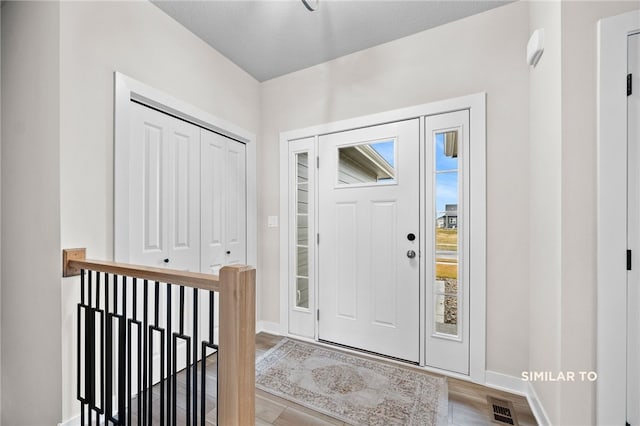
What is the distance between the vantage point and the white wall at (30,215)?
1494mm

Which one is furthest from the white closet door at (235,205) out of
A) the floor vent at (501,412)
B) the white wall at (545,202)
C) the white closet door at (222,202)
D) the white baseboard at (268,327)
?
the white wall at (545,202)

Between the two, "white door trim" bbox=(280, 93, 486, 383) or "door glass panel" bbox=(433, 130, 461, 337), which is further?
"door glass panel" bbox=(433, 130, 461, 337)

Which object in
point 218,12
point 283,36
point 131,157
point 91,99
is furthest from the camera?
point 283,36

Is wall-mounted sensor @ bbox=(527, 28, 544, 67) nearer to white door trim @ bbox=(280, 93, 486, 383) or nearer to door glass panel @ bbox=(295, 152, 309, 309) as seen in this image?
white door trim @ bbox=(280, 93, 486, 383)

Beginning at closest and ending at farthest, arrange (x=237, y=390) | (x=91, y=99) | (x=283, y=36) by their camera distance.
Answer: (x=237, y=390) → (x=91, y=99) → (x=283, y=36)

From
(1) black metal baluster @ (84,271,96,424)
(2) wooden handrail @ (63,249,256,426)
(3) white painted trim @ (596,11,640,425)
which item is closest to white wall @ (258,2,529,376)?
(3) white painted trim @ (596,11,640,425)

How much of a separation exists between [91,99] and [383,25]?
6.71 ft

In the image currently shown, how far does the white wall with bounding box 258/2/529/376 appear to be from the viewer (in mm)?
1912

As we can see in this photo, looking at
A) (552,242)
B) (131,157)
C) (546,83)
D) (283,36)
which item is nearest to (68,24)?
(131,157)

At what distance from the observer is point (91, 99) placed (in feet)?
5.26

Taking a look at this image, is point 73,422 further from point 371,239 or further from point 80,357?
point 371,239

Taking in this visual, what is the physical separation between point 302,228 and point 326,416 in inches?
61.6

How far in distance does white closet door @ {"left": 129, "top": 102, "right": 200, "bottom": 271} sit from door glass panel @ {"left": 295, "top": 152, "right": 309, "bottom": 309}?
930 millimetres

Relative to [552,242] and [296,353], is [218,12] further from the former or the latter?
[296,353]
